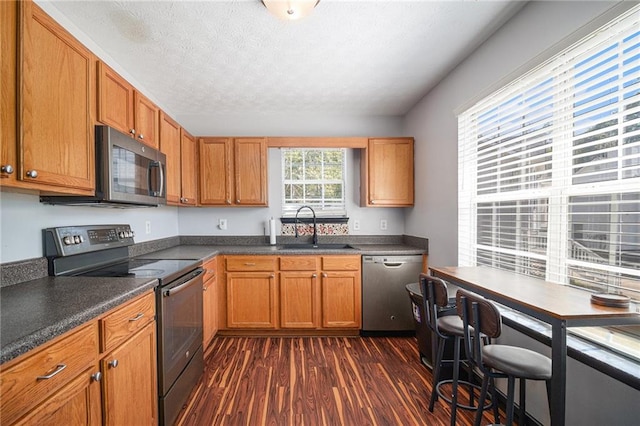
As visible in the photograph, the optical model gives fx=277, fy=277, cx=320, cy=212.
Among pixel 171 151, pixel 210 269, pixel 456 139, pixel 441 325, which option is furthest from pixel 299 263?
pixel 456 139

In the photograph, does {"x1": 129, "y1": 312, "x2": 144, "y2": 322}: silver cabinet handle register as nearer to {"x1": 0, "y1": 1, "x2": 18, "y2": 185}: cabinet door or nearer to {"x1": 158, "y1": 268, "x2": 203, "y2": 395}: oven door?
{"x1": 158, "y1": 268, "x2": 203, "y2": 395}: oven door

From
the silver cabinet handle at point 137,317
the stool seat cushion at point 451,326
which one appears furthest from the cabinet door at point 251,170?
the stool seat cushion at point 451,326

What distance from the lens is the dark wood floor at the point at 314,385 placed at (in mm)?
1767

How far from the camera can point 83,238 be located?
181 cm

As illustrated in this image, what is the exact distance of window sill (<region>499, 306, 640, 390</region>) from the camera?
105 centimetres

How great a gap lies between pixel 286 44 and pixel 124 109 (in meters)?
1.19

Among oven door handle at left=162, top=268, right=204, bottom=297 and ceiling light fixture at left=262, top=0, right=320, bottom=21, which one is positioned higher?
ceiling light fixture at left=262, top=0, right=320, bottom=21

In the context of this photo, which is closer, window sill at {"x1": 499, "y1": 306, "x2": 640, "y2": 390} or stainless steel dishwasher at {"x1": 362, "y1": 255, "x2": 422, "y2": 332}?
window sill at {"x1": 499, "y1": 306, "x2": 640, "y2": 390}

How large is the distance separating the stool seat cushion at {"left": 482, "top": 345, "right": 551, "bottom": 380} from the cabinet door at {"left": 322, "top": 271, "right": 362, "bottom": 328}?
161 cm

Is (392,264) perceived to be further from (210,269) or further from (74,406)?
(74,406)

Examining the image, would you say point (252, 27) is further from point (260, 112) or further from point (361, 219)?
point (361, 219)

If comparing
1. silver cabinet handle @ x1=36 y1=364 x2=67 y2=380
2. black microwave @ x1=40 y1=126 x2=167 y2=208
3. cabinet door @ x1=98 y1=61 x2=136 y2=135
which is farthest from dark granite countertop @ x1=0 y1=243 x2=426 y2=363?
cabinet door @ x1=98 y1=61 x2=136 y2=135

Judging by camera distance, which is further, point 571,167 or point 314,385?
point 314,385

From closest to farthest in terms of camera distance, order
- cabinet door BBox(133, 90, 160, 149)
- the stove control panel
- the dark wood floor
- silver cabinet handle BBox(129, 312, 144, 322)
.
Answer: silver cabinet handle BBox(129, 312, 144, 322) → the stove control panel → the dark wood floor → cabinet door BBox(133, 90, 160, 149)
